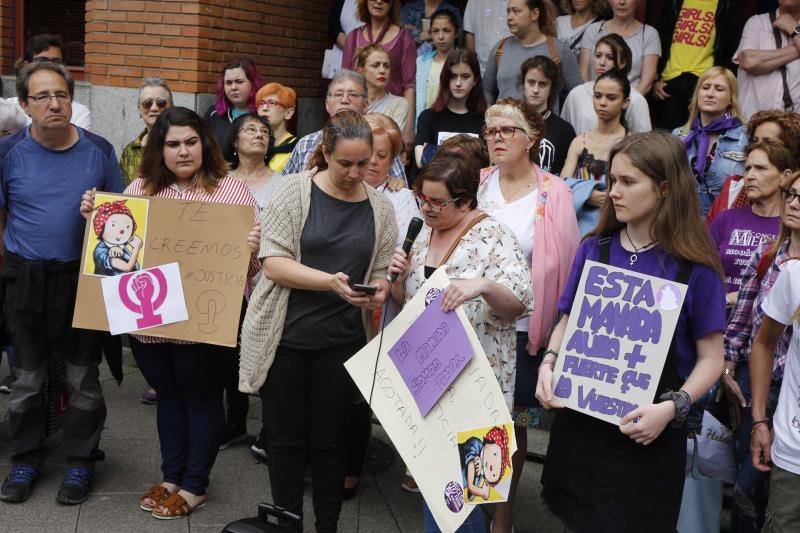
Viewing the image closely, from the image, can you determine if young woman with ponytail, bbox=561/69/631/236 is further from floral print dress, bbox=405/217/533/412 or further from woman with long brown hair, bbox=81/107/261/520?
woman with long brown hair, bbox=81/107/261/520

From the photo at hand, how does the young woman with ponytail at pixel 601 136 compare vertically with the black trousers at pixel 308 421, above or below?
above

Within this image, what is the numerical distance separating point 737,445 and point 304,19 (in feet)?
23.3

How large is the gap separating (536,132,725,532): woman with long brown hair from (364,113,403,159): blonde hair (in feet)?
6.24

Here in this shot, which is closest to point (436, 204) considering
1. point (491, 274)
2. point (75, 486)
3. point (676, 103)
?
point (491, 274)

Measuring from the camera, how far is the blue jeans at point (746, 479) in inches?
150

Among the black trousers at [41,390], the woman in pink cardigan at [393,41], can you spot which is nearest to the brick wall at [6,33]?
the woman in pink cardigan at [393,41]

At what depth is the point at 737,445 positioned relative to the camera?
13.3 feet

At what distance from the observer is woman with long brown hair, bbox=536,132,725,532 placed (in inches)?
125

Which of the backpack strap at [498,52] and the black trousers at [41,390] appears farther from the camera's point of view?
the backpack strap at [498,52]

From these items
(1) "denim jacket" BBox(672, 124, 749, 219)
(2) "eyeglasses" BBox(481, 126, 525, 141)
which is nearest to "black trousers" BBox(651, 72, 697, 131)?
(1) "denim jacket" BBox(672, 124, 749, 219)

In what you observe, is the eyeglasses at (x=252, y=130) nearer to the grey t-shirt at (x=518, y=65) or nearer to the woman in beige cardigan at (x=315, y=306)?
the woman in beige cardigan at (x=315, y=306)

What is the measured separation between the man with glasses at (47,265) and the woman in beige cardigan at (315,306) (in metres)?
1.39

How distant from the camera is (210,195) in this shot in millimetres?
4812

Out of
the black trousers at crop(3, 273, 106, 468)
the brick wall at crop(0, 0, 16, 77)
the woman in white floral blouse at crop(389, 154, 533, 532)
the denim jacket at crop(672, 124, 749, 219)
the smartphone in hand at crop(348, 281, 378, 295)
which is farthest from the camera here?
the brick wall at crop(0, 0, 16, 77)
